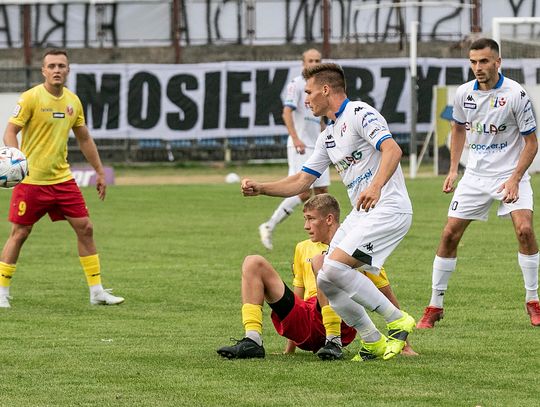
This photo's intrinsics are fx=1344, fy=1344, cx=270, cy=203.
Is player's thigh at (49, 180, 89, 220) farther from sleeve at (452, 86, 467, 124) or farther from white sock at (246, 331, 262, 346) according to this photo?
white sock at (246, 331, 262, 346)

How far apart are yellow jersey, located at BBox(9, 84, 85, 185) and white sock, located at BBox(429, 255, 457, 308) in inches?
140

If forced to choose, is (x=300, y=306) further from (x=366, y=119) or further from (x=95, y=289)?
A: (x=95, y=289)

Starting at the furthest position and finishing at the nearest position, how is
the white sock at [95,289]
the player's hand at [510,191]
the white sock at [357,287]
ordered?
the white sock at [95,289], the player's hand at [510,191], the white sock at [357,287]

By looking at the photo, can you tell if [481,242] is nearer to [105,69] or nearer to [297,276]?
[297,276]

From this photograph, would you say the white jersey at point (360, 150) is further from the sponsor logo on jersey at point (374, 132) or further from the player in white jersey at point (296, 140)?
the player in white jersey at point (296, 140)

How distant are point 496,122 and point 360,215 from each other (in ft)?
7.15

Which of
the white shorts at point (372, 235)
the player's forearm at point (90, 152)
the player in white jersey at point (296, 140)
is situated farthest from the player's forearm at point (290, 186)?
the player in white jersey at point (296, 140)

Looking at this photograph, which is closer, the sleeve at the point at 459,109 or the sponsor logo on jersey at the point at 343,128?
the sponsor logo on jersey at the point at 343,128

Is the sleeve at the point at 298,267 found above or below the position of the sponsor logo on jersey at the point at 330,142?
below

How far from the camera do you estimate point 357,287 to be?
8.39 meters

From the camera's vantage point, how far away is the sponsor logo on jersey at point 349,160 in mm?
8633

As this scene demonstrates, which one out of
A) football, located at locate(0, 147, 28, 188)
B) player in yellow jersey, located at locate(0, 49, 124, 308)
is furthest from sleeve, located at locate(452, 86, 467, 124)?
player in yellow jersey, located at locate(0, 49, 124, 308)

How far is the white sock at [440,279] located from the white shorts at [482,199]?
396mm

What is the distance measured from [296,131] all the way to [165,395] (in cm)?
1094
